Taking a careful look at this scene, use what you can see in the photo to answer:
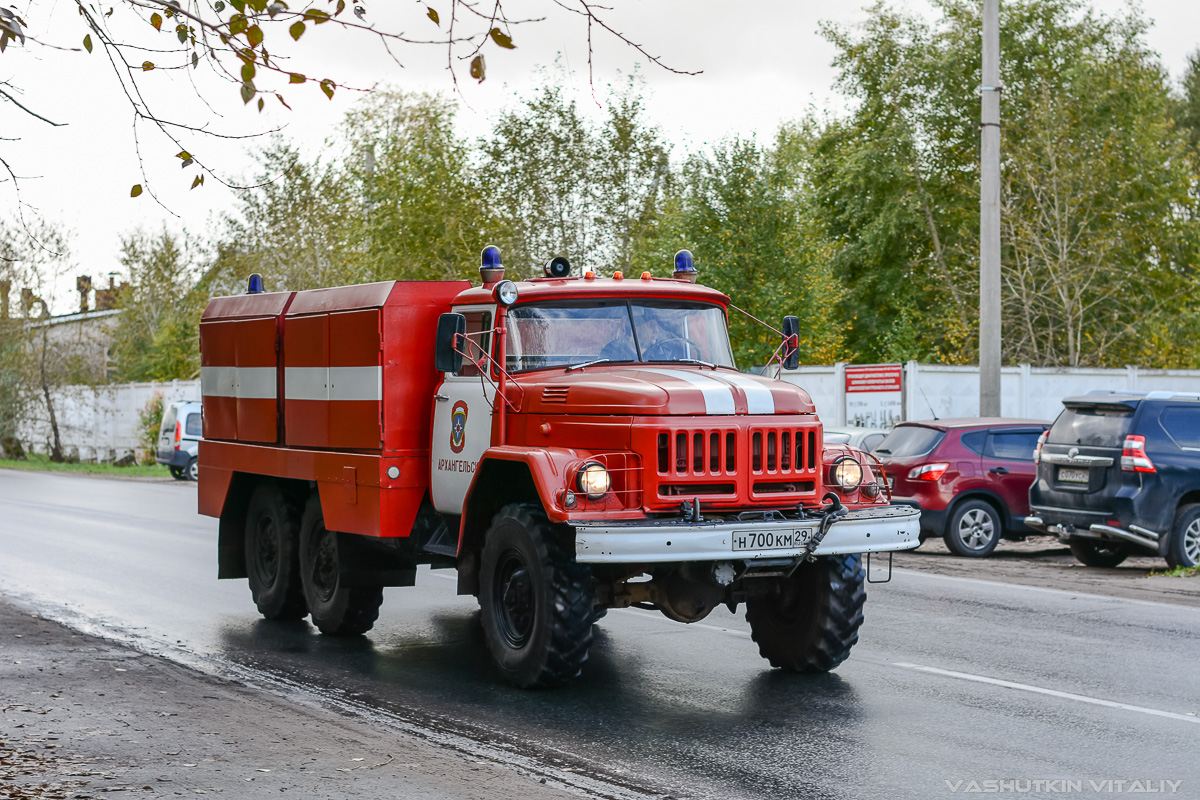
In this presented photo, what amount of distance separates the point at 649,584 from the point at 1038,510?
323 inches

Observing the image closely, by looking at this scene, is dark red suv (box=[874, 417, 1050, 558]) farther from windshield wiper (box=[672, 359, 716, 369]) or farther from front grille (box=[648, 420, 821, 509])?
front grille (box=[648, 420, 821, 509])

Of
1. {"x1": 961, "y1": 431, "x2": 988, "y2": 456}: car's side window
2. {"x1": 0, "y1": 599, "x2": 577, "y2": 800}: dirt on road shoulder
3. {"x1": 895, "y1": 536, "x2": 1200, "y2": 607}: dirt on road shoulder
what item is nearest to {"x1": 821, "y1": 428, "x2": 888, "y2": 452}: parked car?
{"x1": 895, "y1": 536, "x2": 1200, "y2": 607}: dirt on road shoulder

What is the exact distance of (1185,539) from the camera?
1455cm

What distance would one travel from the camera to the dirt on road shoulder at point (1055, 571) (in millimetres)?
13148

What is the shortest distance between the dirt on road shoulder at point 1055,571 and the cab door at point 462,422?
272 inches

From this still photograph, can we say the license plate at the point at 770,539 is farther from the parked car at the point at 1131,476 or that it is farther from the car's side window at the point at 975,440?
the car's side window at the point at 975,440

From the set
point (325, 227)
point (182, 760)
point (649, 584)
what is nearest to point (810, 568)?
point (649, 584)

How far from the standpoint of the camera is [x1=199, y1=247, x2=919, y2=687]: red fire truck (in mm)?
7898

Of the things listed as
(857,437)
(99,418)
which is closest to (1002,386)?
(857,437)

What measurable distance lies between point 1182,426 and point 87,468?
115 feet

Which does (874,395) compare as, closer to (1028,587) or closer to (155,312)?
(1028,587)

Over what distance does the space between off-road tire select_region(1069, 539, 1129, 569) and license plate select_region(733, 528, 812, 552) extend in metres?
8.62

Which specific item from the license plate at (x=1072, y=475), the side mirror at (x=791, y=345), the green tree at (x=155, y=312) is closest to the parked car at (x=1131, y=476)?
the license plate at (x=1072, y=475)

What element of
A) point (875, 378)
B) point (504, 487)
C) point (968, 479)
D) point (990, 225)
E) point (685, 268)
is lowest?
point (968, 479)
